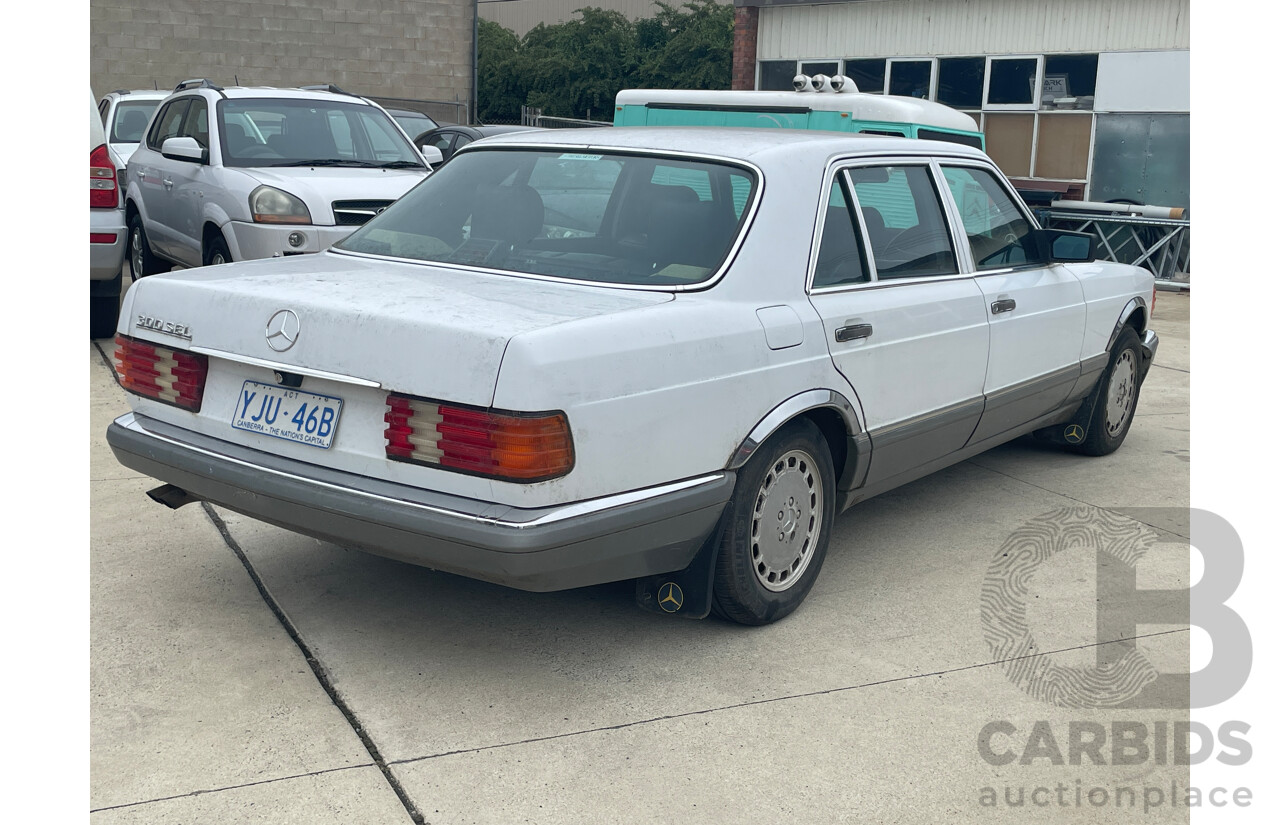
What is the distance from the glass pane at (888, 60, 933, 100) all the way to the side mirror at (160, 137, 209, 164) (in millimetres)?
13114

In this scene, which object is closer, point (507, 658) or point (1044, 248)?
point (507, 658)

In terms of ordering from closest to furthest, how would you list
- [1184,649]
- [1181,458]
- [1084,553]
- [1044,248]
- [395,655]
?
1. [395,655]
2. [1184,649]
3. [1084,553]
4. [1044,248]
5. [1181,458]

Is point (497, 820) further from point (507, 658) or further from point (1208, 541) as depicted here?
point (1208, 541)

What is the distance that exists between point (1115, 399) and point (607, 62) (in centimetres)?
4928

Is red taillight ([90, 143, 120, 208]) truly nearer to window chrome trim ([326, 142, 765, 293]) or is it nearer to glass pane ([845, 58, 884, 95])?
window chrome trim ([326, 142, 765, 293])

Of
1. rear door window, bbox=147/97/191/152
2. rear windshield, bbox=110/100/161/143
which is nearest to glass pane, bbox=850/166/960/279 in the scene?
rear door window, bbox=147/97/191/152

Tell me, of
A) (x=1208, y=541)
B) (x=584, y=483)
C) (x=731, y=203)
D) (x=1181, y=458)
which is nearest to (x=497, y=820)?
(x=584, y=483)

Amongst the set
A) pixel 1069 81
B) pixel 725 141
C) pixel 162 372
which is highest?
pixel 1069 81

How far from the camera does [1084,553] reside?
16.1 ft

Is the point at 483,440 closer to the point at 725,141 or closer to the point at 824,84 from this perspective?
the point at 725,141

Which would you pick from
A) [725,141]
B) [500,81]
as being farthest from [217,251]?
[500,81]

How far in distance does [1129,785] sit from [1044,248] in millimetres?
2977

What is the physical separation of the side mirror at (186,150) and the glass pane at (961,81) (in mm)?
12966

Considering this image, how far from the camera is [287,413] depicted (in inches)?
135
